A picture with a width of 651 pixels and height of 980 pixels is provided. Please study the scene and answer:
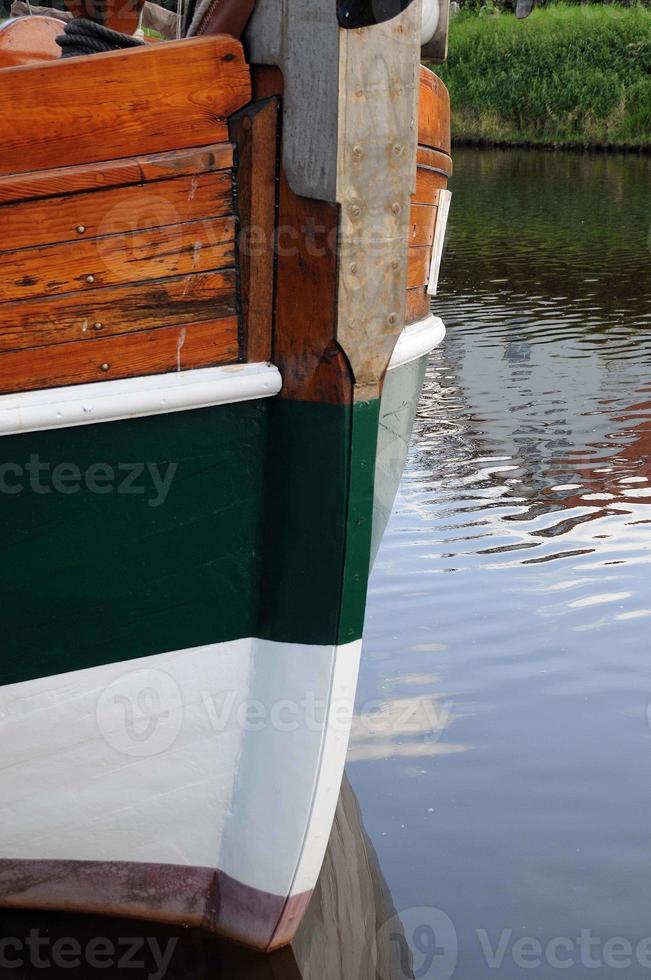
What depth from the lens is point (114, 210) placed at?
9.20 ft

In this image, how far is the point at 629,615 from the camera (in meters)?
5.32

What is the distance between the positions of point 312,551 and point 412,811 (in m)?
1.43

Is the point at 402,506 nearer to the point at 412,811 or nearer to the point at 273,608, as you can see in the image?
the point at 412,811

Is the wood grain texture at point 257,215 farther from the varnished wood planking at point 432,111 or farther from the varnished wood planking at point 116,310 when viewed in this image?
the varnished wood planking at point 432,111

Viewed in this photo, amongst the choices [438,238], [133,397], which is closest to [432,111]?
[438,238]

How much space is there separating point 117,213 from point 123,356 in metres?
0.30

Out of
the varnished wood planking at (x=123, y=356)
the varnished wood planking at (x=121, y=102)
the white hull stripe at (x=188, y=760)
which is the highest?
the varnished wood planking at (x=121, y=102)

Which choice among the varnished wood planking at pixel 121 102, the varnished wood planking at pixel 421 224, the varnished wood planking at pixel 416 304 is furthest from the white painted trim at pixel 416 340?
the varnished wood planking at pixel 121 102

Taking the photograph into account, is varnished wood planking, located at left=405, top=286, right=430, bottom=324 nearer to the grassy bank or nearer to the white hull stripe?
the white hull stripe

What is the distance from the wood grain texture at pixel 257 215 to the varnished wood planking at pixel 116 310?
0.05m

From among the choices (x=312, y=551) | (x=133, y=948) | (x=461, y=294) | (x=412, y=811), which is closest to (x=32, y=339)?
(x=312, y=551)

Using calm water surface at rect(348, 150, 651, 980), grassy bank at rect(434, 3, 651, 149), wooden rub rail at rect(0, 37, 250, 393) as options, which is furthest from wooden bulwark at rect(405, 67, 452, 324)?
grassy bank at rect(434, 3, 651, 149)

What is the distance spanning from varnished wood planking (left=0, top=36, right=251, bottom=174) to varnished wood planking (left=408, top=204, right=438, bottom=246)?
0.95 meters

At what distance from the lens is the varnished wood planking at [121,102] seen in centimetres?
274
